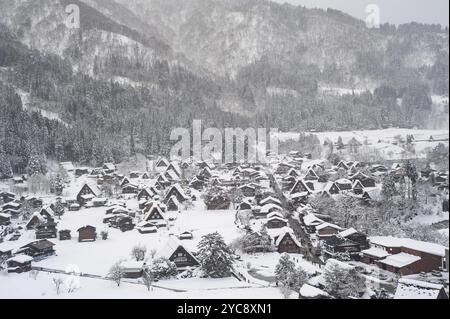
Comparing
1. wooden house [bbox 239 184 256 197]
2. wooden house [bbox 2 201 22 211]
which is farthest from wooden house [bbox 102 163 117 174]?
wooden house [bbox 239 184 256 197]

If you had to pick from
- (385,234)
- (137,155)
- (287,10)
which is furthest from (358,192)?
(287,10)

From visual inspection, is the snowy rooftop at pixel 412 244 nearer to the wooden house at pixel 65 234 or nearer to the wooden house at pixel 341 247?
the wooden house at pixel 341 247

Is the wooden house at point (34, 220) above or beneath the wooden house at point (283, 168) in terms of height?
beneath

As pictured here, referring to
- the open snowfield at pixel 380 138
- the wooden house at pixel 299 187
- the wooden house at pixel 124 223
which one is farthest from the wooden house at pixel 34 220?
the open snowfield at pixel 380 138

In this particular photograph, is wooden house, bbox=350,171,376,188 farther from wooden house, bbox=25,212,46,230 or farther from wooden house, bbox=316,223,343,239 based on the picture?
wooden house, bbox=25,212,46,230

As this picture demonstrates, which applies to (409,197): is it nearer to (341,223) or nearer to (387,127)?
(341,223)

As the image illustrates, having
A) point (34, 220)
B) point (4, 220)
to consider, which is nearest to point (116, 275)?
point (34, 220)
